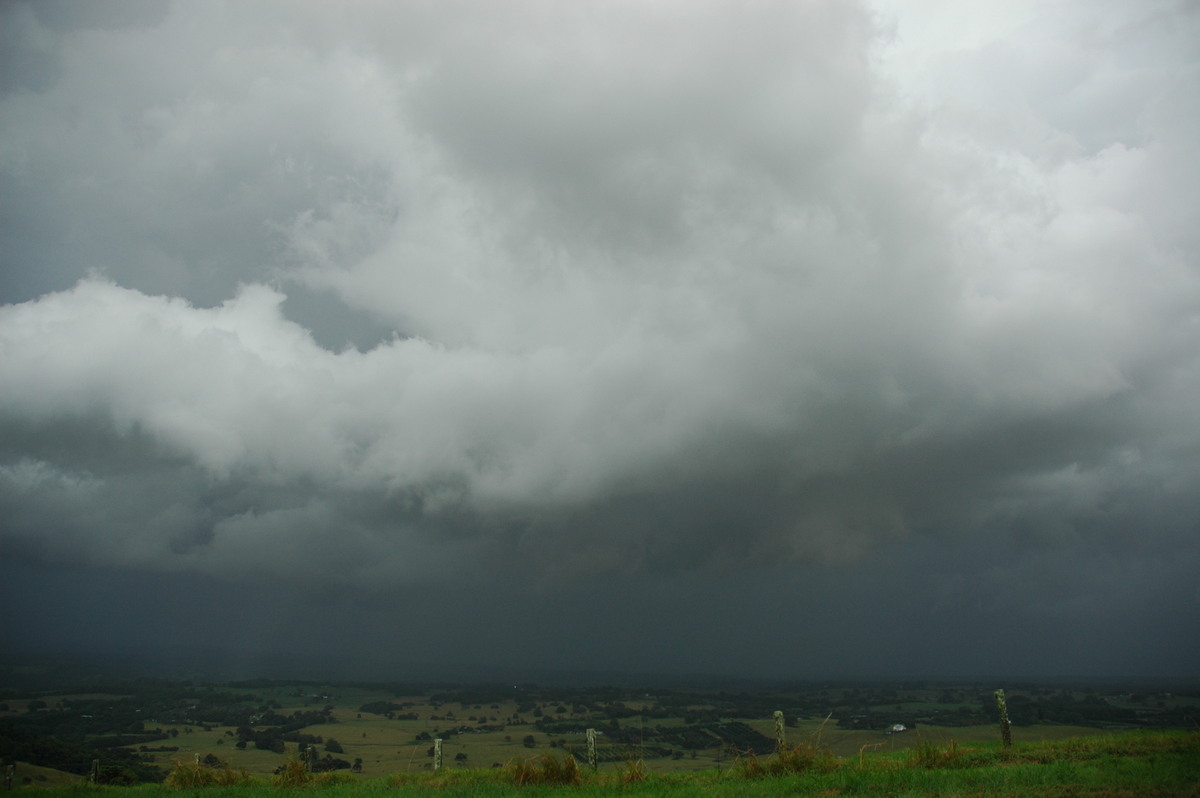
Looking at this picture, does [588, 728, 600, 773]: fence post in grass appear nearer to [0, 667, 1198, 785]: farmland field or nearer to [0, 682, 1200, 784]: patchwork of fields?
[0, 682, 1200, 784]: patchwork of fields


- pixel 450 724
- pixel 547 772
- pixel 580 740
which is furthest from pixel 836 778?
pixel 450 724

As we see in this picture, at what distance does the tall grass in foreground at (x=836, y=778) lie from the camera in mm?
14977

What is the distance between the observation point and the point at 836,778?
18.4m

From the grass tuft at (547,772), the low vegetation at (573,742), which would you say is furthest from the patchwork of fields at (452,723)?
the grass tuft at (547,772)

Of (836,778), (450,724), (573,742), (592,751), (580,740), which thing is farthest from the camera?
(450,724)

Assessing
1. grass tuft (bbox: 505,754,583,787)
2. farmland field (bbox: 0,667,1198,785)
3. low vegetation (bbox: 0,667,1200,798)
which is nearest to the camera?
low vegetation (bbox: 0,667,1200,798)

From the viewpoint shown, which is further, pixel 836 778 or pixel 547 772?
pixel 547 772

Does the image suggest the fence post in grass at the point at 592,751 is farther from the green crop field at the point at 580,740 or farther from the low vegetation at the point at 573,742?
the green crop field at the point at 580,740

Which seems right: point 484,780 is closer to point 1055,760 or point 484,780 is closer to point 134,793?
point 134,793

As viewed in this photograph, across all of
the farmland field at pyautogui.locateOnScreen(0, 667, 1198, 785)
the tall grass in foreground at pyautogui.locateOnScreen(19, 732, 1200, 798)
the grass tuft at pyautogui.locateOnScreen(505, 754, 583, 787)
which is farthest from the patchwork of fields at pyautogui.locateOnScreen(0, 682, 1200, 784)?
the grass tuft at pyautogui.locateOnScreen(505, 754, 583, 787)

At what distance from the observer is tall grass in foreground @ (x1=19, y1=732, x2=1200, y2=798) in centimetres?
1498

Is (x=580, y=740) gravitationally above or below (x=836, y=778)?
below

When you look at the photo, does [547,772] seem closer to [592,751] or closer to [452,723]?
[592,751]

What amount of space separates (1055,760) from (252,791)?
2598 cm
